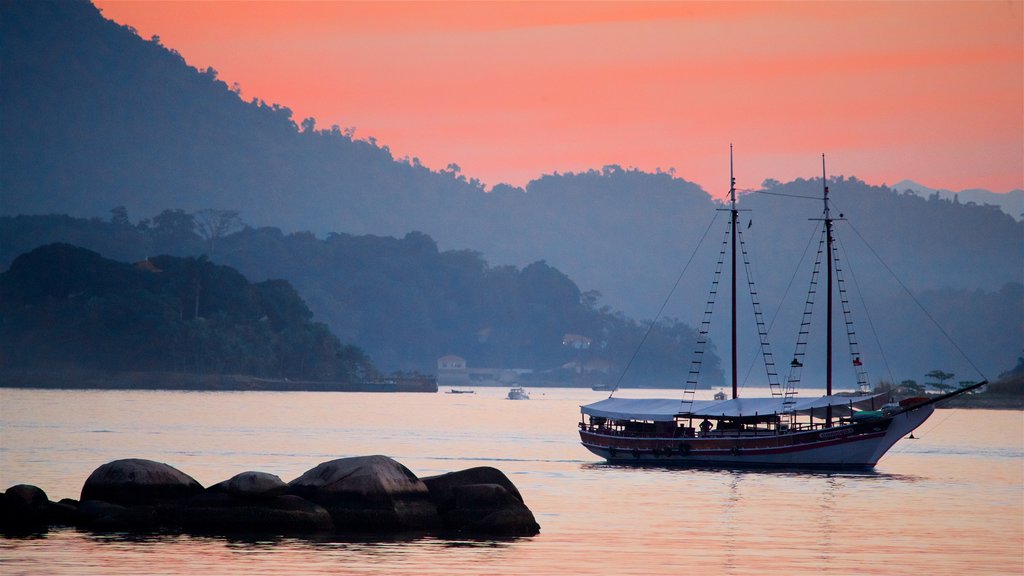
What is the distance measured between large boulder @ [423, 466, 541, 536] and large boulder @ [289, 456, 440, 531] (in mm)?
636

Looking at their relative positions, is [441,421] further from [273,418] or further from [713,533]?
[713,533]

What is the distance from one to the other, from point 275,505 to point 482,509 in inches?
268

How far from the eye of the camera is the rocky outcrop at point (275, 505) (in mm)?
44031

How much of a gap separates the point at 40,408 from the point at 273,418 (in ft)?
82.8

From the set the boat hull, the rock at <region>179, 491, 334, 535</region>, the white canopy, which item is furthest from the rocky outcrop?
the boat hull

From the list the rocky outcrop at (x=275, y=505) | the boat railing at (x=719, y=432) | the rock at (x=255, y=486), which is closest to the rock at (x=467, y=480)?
the rocky outcrop at (x=275, y=505)

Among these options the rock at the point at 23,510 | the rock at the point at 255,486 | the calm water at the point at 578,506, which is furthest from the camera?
the rock at the point at 255,486

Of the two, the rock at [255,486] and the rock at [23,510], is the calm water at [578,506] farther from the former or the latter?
the rock at [255,486]

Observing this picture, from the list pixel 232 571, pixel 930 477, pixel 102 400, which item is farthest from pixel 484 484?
pixel 102 400

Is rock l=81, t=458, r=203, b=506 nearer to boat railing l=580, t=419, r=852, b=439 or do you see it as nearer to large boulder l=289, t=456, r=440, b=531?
large boulder l=289, t=456, r=440, b=531

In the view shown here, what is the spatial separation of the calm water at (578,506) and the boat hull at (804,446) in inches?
72.5

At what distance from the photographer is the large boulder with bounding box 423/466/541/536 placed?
4516 cm

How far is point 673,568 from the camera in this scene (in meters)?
40.0

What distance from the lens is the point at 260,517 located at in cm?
4394
